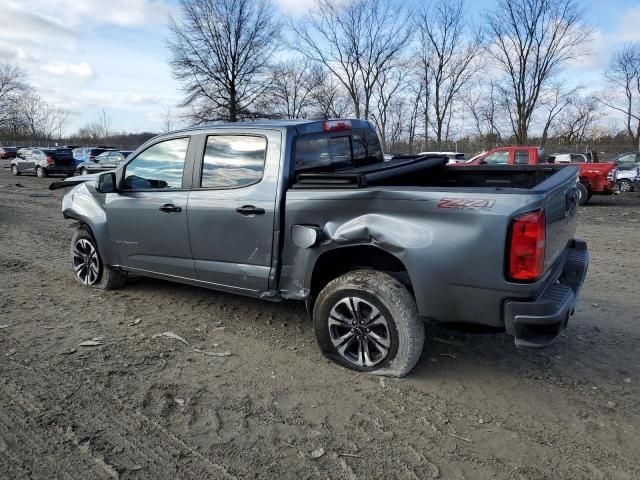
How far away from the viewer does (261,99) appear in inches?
1610

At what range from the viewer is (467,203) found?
2998mm

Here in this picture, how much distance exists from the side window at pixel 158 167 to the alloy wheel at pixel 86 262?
3.40ft

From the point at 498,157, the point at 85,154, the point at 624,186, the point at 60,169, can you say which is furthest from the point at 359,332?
the point at 85,154

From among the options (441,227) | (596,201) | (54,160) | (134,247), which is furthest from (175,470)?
(54,160)

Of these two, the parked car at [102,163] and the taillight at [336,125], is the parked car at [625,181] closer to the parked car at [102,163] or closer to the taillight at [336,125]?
the taillight at [336,125]

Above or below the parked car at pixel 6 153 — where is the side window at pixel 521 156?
below

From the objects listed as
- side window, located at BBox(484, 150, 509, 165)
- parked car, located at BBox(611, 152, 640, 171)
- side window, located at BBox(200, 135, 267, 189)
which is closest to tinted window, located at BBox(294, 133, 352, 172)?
side window, located at BBox(200, 135, 267, 189)

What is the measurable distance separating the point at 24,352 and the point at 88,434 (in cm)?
148

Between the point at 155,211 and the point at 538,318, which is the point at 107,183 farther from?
the point at 538,318

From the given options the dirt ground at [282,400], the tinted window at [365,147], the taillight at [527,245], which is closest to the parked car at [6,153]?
the dirt ground at [282,400]

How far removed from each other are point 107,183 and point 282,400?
297 cm

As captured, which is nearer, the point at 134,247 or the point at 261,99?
the point at 134,247

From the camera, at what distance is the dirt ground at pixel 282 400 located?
265 centimetres

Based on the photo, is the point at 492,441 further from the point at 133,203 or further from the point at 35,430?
the point at 133,203
